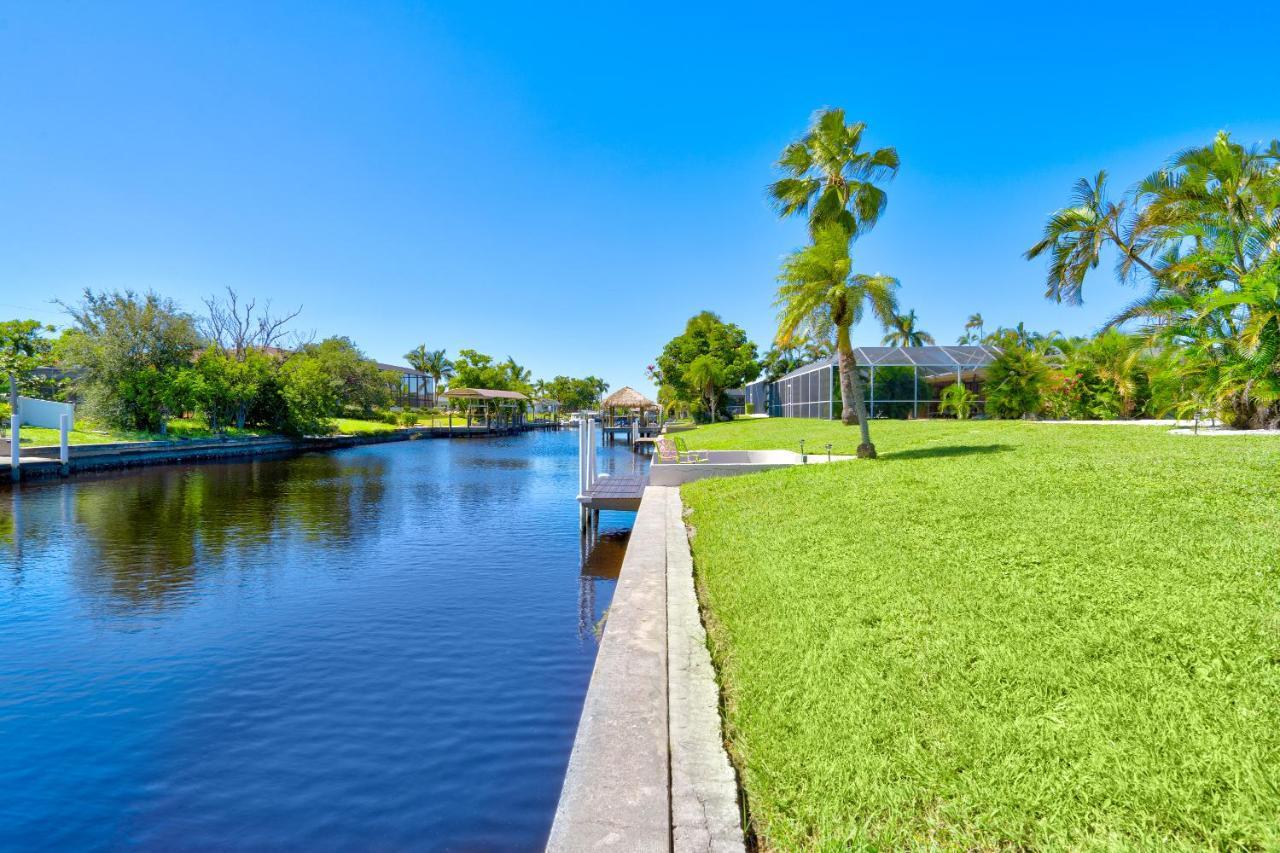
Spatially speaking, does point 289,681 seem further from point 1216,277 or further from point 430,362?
point 430,362

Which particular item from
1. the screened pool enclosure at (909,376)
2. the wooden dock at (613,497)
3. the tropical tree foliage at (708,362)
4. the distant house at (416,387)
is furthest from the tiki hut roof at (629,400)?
the distant house at (416,387)

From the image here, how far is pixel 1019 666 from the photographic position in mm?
3764

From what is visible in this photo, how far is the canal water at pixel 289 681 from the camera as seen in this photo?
4.55 meters

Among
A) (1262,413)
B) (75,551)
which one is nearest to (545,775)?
(75,551)

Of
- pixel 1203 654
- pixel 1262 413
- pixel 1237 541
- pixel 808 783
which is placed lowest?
pixel 808 783

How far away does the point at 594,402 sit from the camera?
119m

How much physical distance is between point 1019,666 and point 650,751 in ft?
7.40

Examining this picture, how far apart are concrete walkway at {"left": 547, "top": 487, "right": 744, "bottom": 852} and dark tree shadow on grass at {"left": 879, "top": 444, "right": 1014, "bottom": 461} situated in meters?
7.65

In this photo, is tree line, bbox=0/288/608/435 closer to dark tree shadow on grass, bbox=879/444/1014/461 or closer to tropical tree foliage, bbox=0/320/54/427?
tropical tree foliage, bbox=0/320/54/427

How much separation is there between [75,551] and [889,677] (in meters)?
15.3

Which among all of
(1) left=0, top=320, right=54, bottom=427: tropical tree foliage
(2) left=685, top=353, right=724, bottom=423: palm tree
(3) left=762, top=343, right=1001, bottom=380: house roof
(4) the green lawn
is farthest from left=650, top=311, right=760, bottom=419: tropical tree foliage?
(1) left=0, top=320, right=54, bottom=427: tropical tree foliage

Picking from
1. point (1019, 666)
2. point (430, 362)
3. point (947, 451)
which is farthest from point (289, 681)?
point (430, 362)

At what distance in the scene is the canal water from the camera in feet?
14.9

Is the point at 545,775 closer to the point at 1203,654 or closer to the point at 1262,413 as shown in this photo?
the point at 1203,654
